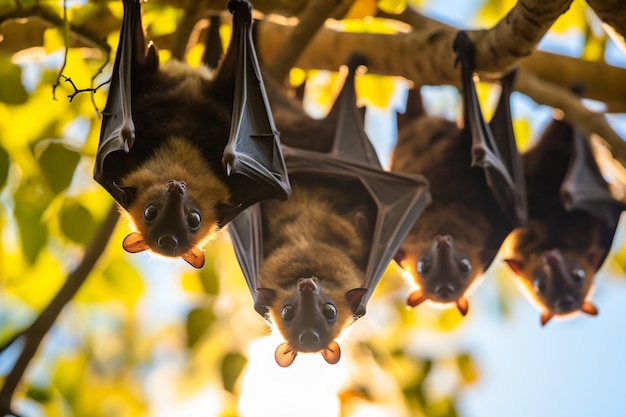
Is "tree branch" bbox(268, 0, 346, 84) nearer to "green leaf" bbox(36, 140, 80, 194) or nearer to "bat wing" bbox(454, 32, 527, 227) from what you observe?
"bat wing" bbox(454, 32, 527, 227)

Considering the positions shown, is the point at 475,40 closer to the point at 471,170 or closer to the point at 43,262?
the point at 471,170

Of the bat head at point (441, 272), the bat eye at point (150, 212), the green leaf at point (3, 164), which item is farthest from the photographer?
the bat head at point (441, 272)

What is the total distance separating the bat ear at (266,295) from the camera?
5.72 meters

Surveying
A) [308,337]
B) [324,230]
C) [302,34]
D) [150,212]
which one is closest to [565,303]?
[324,230]

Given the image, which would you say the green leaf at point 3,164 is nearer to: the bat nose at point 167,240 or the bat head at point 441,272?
the bat nose at point 167,240

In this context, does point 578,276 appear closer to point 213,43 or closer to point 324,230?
point 324,230

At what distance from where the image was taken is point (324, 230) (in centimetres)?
670

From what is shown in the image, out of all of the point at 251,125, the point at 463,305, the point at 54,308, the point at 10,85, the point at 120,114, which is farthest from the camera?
the point at 463,305

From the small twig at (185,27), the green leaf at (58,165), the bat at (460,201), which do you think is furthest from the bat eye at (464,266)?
the green leaf at (58,165)

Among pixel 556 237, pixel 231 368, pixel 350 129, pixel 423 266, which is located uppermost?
pixel 350 129

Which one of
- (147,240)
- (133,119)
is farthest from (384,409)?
(133,119)

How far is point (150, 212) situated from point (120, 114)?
65cm

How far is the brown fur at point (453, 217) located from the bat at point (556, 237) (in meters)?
0.88

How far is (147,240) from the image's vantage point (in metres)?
5.19
